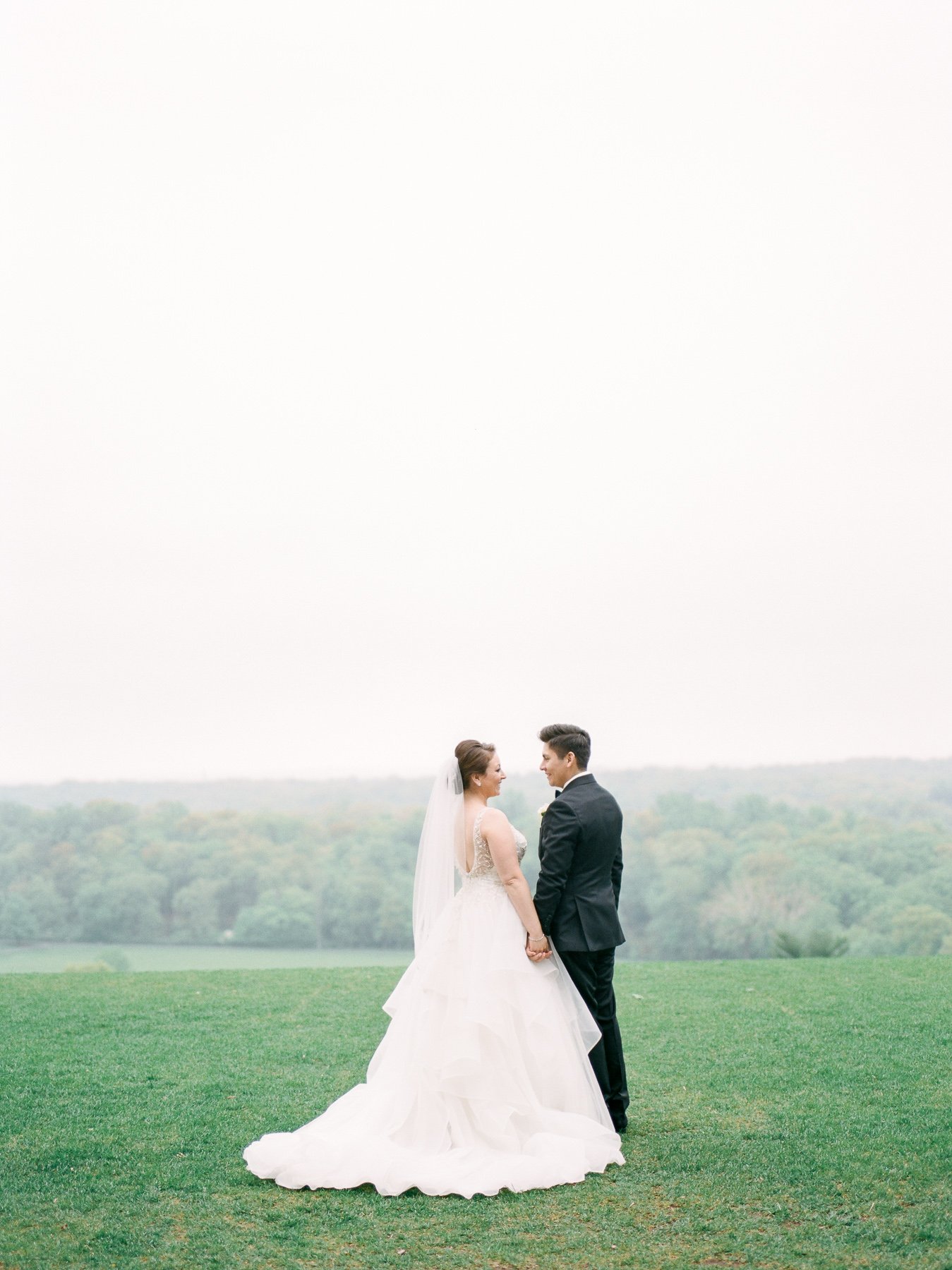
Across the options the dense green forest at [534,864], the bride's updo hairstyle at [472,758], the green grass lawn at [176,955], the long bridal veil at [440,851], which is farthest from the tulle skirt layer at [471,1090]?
the dense green forest at [534,864]

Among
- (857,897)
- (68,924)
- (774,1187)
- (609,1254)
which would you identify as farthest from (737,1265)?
(68,924)

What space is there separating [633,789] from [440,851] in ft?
75.7

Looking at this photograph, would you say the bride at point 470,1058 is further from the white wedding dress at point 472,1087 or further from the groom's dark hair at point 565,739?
the groom's dark hair at point 565,739

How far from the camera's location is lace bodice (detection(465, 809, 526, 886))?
18.6 ft

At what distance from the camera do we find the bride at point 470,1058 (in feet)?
16.6

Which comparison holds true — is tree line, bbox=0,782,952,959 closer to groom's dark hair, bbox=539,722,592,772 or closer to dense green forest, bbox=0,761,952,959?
dense green forest, bbox=0,761,952,959

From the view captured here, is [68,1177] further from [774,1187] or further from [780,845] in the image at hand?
[780,845]

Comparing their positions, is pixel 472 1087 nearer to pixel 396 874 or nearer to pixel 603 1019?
pixel 603 1019

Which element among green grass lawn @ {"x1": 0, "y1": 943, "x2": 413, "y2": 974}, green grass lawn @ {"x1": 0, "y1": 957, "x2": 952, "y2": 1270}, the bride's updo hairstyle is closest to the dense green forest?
green grass lawn @ {"x1": 0, "y1": 943, "x2": 413, "y2": 974}

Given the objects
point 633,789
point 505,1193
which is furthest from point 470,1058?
point 633,789

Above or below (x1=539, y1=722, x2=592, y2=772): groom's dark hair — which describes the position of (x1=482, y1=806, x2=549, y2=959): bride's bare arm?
below

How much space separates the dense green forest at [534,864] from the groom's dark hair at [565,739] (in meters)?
18.2

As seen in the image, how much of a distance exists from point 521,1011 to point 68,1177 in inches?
87.1

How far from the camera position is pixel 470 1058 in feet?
17.4
